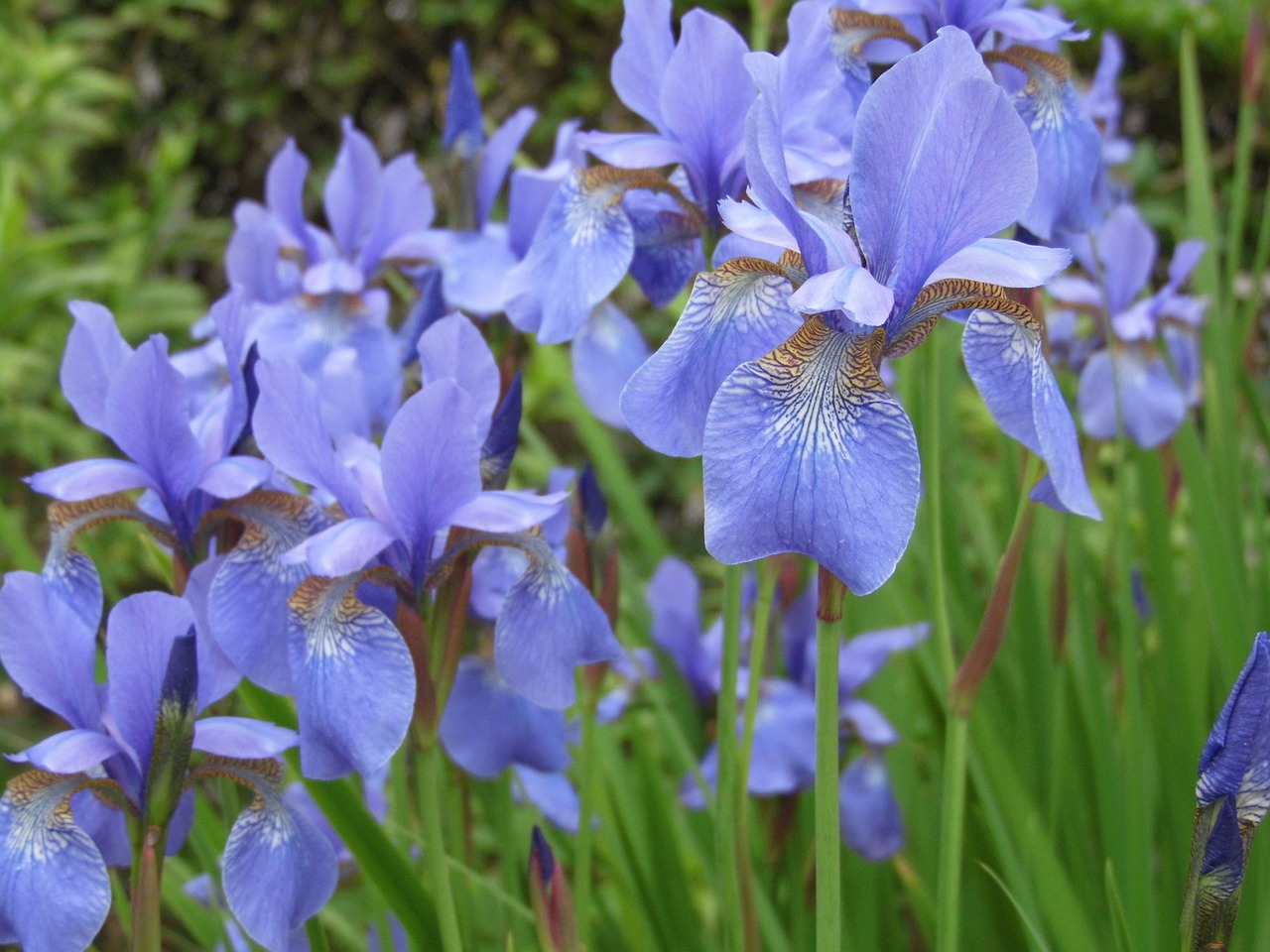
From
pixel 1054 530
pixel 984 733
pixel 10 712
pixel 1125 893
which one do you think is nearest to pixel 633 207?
pixel 984 733

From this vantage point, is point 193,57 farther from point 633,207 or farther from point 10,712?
point 633,207

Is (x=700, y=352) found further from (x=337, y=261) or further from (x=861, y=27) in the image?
(x=337, y=261)

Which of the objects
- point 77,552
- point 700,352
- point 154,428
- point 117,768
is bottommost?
point 117,768

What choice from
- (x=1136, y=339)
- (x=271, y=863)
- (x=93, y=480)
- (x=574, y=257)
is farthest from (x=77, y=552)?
(x=1136, y=339)

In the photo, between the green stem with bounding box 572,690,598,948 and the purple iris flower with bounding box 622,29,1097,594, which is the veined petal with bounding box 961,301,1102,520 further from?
the green stem with bounding box 572,690,598,948

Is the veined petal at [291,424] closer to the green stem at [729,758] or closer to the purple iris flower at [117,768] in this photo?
the purple iris flower at [117,768]

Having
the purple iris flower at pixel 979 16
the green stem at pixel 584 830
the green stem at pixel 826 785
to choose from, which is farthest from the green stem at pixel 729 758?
the purple iris flower at pixel 979 16

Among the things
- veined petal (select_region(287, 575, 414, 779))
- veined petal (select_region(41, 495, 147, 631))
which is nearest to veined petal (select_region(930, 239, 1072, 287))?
veined petal (select_region(287, 575, 414, 779))
